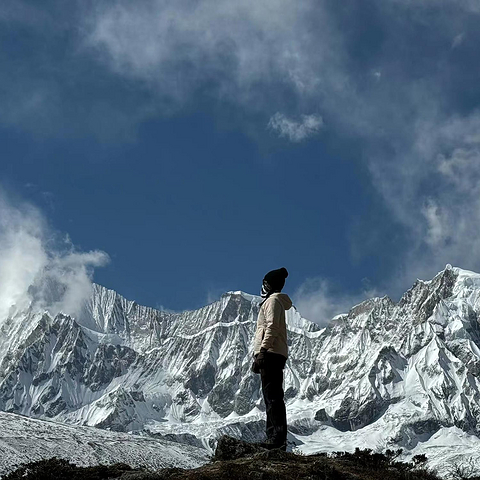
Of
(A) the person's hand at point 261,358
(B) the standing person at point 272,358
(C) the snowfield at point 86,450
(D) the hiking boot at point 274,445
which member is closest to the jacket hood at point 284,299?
(B) the standing person at point 272,358

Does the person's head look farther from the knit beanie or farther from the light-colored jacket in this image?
the light-colored jacket

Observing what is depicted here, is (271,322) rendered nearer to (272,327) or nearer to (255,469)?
(272,327)

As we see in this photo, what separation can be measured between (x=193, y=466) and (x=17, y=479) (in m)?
3.34

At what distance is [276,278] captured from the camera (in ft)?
46.7

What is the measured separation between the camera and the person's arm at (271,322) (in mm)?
13422

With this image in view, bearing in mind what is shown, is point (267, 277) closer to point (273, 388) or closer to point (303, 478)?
point (273, 388)

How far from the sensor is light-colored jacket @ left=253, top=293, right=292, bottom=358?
1345 centimetres

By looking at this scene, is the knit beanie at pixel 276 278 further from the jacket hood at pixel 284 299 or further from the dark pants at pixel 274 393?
the dark pants at pixel 274 393

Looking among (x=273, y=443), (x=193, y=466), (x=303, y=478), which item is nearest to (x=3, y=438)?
(x=193, y=466)

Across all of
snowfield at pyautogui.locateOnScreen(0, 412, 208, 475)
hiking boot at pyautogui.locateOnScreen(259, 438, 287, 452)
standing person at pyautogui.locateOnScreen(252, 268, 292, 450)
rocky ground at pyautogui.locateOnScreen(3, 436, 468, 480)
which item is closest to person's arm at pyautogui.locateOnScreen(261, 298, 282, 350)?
standing person at pyautogui.locateOnScreen(252, 268, 292, 450)

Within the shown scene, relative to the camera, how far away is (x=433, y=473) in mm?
13164

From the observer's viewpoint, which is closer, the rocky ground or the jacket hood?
the rocky ground

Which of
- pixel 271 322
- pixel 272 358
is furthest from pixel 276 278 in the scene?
pixel 272 358

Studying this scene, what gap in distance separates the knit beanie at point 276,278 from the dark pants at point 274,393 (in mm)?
1384
